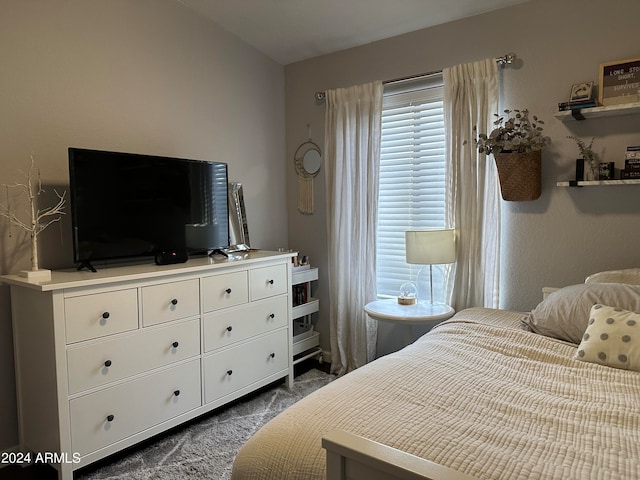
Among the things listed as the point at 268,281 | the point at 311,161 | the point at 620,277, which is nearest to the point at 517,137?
the point at 620,277

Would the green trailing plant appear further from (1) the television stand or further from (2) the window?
(1) the television stand

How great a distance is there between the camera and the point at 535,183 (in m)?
2.53

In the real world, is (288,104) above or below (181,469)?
above

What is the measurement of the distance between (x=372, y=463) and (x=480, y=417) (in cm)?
52

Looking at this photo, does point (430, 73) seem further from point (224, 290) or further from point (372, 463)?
point (372, 463)

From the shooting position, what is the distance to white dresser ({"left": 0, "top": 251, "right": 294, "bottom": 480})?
196 centimetres

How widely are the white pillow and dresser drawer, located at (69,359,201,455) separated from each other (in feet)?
7.22

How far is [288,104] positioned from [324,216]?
41.0 inches

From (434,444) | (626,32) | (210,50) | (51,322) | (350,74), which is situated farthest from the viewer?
(350,74)

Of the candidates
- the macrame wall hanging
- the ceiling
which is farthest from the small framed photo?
the macrame wall hanging

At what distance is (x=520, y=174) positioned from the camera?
252cm

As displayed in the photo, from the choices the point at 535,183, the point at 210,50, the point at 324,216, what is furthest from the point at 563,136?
the point at 210,50

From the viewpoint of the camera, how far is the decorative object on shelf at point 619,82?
2.23m

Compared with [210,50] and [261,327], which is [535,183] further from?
[210,50]
